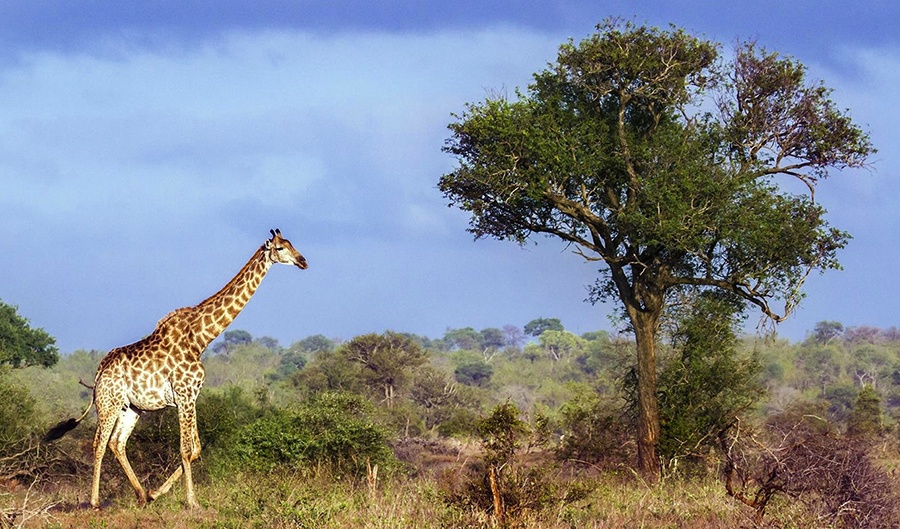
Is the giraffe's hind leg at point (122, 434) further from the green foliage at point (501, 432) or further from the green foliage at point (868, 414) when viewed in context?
the green foliage at point (868, 414)

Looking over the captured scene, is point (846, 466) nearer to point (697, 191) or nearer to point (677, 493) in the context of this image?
point (677, 493)

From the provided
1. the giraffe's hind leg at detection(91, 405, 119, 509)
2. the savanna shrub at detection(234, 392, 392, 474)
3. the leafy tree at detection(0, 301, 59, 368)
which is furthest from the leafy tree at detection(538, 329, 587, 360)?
the giraffe's hind leg at detection(91, 405, 119, 509)

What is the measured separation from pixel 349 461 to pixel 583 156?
26.8ft

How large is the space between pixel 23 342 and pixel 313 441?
26813 millimetres

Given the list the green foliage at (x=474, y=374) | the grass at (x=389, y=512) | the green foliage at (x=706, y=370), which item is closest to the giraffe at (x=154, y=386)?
the grass at (x=389, y=512)

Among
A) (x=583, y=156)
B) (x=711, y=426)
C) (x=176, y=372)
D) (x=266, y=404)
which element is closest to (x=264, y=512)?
(x=176, y=372)

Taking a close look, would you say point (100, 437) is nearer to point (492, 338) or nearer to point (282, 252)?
point (282, 252)

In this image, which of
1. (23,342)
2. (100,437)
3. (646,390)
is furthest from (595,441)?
(23,342)

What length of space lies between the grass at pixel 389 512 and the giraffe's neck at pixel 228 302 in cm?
248

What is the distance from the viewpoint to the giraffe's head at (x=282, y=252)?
58.9 feet

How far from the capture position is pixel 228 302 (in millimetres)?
18047

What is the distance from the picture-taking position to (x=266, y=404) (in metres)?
42.6

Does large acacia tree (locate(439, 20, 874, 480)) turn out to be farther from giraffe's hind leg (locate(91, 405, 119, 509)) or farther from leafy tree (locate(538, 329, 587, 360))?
leafy tree (locate(538, 329, 587, 360))

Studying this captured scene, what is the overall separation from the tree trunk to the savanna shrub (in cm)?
573
